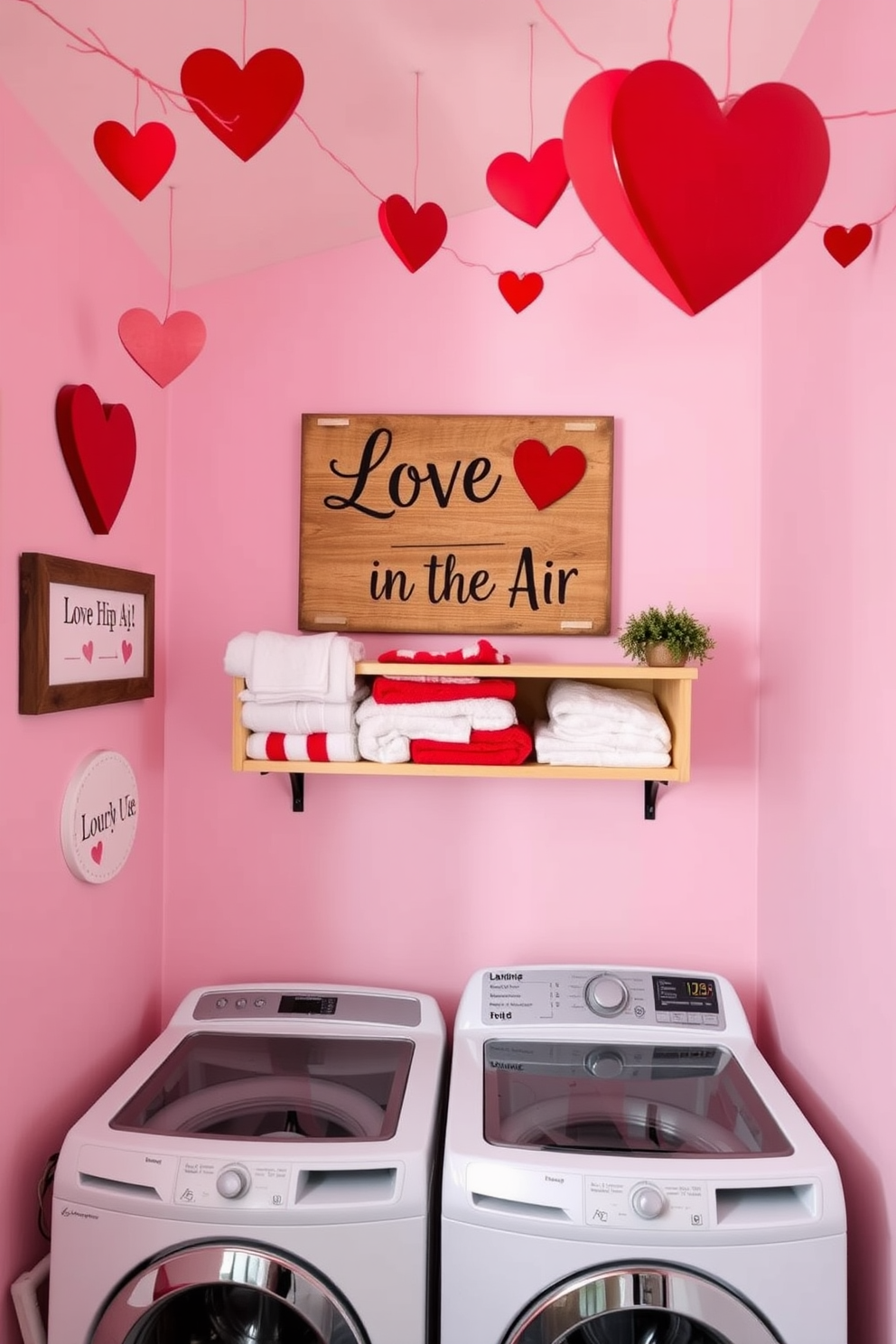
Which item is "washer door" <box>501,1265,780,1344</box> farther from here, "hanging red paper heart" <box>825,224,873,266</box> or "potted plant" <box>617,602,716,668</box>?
"hanging red paper heart" <box>825,224,873,266</box>

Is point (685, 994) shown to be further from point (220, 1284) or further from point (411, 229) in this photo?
point (411, 229)

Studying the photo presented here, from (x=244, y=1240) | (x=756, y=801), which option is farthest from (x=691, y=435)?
(x=244, y=1240)

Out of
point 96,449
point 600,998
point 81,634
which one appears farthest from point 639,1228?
point 96,449

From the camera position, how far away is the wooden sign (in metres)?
2.03

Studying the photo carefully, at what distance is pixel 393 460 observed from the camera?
2053mm

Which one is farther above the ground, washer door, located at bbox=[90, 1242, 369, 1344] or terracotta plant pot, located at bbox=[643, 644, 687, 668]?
terracotta plant pot, located at bbox=[643, 644, 687, 668]

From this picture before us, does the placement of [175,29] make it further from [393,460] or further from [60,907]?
[60,907]

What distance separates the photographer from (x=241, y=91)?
105 centimetres

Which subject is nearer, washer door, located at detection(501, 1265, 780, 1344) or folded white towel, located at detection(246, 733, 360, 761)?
washer door, located at detection(501, 1265, 780, 1344)

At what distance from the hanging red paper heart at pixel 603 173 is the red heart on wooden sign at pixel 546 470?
40.2 inches

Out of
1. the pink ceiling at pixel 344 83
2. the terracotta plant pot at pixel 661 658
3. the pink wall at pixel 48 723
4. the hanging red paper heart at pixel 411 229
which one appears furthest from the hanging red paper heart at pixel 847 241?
the pink wall at pixel 48 723

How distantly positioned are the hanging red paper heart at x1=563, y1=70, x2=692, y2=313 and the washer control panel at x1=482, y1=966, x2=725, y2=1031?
4.48ft

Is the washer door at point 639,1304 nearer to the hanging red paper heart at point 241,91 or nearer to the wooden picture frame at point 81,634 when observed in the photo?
the wooden picture frame at point 81,634

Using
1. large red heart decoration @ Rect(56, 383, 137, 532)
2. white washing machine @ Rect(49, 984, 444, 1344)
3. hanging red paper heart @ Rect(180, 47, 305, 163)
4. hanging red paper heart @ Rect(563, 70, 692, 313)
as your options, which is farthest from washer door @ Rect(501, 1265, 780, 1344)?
hanging red paper heart @ Rect(180, 47, 305, 163)
